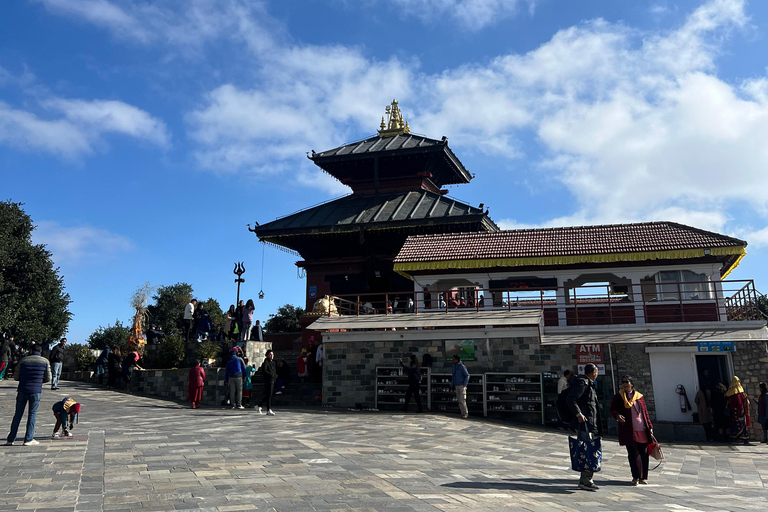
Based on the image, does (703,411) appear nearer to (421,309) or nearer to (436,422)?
(436,422)

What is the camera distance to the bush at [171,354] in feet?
69.4

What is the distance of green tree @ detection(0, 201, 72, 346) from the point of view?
34656 millimetres

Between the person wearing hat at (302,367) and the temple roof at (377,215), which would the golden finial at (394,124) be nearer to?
the temple roof at (377,215)

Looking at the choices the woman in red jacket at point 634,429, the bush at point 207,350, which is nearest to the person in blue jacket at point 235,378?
the bush at point 207,350

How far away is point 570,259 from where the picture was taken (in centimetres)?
2023

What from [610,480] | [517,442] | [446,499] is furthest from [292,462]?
[517,442]

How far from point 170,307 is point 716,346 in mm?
Result: 46450

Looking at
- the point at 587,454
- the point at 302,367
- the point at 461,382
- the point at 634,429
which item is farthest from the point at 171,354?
the point at 634,429

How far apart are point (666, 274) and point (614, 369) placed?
5361 millimetres

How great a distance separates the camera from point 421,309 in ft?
70.7

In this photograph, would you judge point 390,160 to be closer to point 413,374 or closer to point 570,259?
point 570,259

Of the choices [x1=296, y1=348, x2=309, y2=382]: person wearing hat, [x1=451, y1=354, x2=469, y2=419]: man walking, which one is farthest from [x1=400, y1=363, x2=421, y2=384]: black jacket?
[x1=296, y1=348, x2=309, y2=382]: person wearing hat

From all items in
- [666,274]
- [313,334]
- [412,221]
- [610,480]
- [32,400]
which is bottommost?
[610,480]

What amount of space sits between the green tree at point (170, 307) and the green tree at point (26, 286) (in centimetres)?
1338
